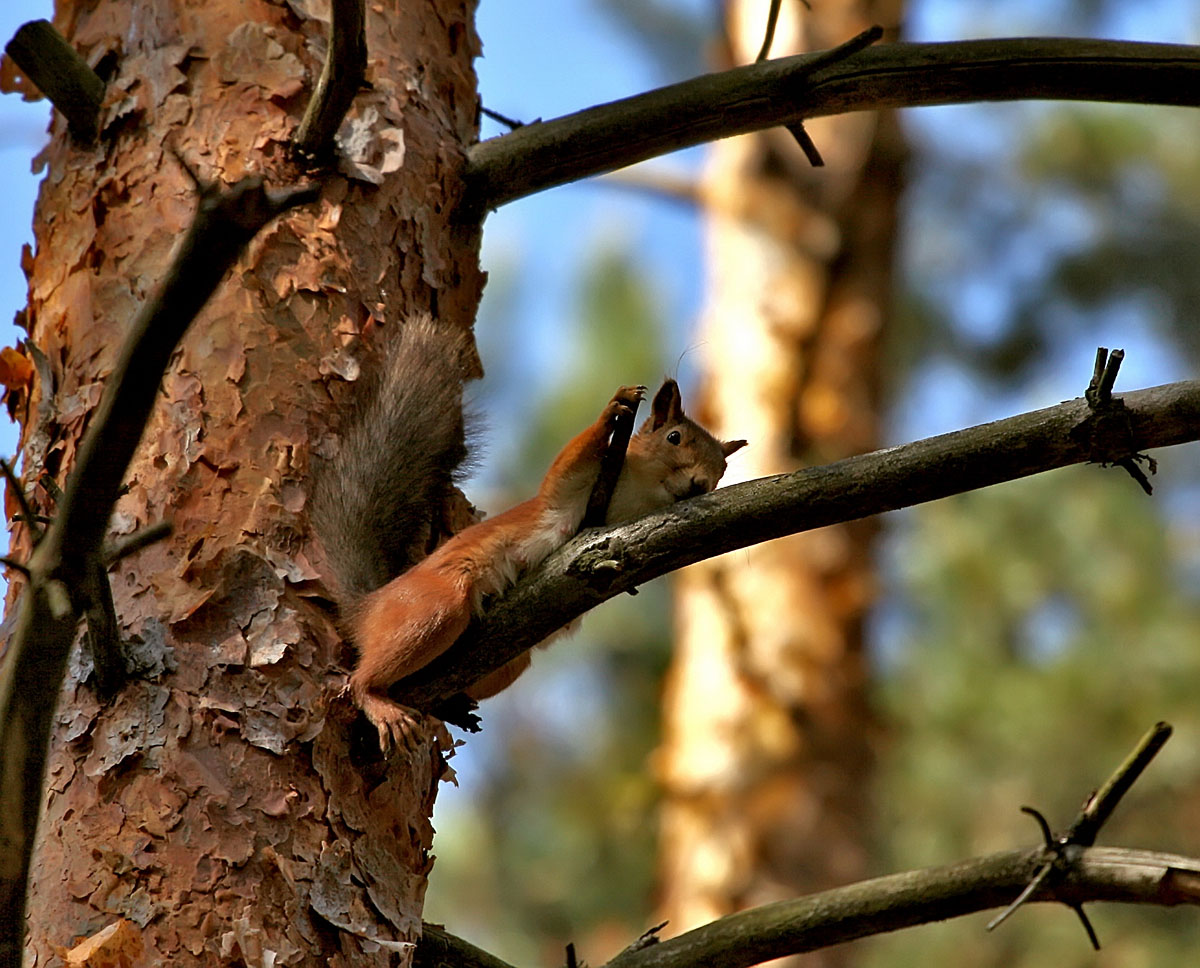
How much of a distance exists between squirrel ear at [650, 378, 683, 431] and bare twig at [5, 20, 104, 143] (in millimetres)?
873

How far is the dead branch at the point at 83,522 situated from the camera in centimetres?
72

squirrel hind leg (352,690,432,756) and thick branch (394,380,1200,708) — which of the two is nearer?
thick branch (394,380,1200,708)

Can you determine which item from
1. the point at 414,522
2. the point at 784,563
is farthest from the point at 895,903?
the point at 784,563

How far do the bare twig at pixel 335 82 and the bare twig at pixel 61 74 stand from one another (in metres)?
0.22

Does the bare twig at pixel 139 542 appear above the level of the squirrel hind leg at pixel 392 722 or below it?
below

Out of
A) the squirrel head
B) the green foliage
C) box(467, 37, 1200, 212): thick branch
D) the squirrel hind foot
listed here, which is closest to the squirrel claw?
the squirrel hind foot

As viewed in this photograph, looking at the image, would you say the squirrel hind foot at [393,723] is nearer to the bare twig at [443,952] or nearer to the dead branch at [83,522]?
the bare twig at [443,952]

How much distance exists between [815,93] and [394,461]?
618mm

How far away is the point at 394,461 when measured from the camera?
5.15ft

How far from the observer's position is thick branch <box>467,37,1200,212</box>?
1.44 m

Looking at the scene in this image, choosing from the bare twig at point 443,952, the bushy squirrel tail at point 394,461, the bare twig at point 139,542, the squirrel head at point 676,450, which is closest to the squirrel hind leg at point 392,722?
the bushy squirrel tail at point 394,461

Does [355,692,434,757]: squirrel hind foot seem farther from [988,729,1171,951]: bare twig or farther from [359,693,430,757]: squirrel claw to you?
[988,729,1171,951]: bare twig

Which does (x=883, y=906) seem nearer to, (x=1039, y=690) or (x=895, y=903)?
(x=895, y=903)

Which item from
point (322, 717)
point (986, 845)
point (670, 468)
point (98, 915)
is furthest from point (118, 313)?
point (986, 845)
